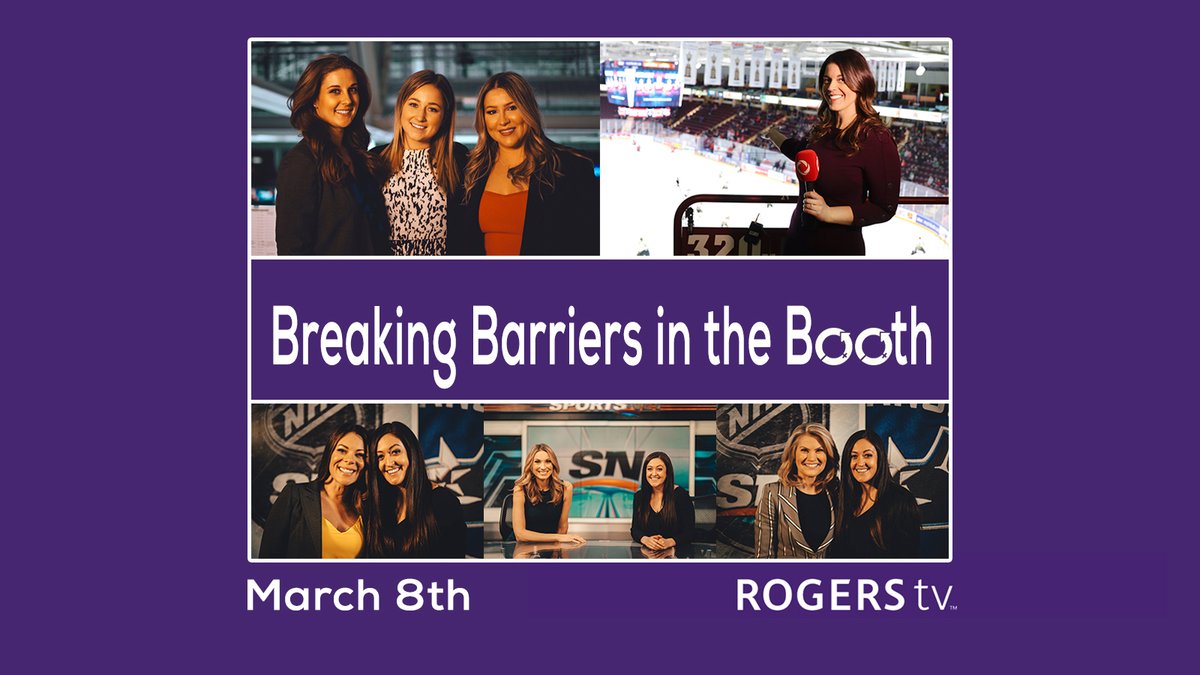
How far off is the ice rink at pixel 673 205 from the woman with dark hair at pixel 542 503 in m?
0.85

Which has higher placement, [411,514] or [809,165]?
[809,165]

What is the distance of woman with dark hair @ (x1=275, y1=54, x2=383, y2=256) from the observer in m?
6.20

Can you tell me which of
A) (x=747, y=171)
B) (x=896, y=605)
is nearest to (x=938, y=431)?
(x=896, y=605)

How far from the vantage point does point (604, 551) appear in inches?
240

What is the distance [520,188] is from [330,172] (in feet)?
2.47

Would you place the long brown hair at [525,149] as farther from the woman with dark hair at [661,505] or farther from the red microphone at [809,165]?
the woman with dark hair at [661,505]

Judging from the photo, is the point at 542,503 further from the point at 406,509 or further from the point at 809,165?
the point at 809,165

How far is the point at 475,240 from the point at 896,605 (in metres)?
2.16

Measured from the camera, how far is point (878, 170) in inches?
242

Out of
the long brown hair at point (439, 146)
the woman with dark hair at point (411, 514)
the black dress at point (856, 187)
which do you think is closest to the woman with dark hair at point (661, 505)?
the woman with dark hair at point (411, 514)

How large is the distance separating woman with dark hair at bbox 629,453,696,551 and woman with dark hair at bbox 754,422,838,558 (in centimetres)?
28

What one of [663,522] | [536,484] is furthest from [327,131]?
[663,522]

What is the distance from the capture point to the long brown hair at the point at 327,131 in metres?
6.21
